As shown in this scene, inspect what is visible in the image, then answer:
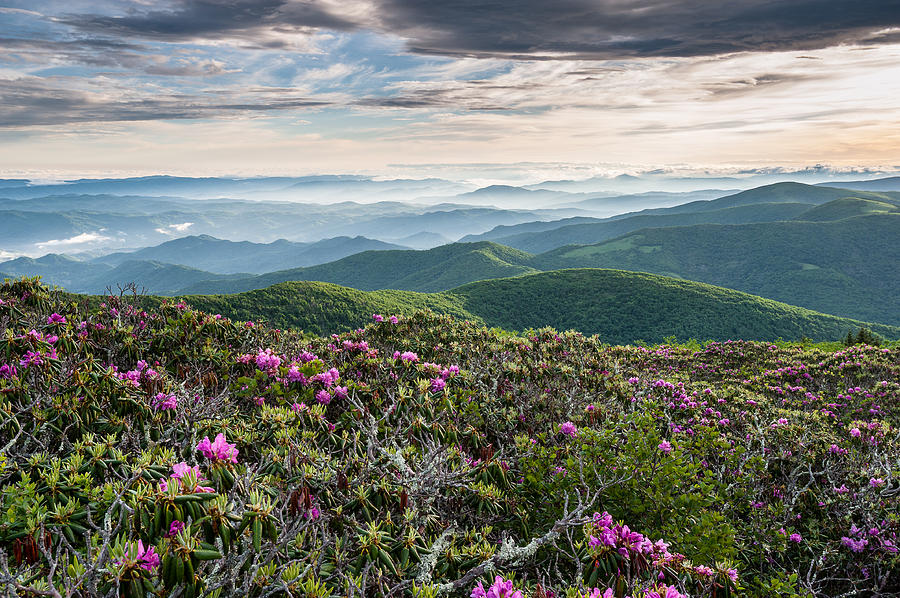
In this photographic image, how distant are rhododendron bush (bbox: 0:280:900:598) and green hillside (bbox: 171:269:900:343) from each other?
216 feet

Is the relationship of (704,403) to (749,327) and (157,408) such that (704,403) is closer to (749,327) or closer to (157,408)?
(157,408)

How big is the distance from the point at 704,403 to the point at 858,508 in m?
4.27

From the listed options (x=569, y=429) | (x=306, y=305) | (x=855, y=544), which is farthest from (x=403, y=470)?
(x=306, y=305)

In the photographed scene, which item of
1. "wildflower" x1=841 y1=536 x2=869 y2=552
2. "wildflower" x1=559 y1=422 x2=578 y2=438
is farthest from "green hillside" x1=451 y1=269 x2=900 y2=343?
"wildflower" x1=559 y1=422 x2=578 y2=438

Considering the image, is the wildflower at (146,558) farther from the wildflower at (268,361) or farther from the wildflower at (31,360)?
the wildflower at (31,360)

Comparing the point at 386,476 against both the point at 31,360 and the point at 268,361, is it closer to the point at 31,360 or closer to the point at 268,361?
the point at 268,361

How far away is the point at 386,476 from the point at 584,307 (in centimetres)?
10817

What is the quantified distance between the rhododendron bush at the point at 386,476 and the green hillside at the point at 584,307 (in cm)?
6584

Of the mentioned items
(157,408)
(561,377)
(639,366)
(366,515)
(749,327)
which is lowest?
(749,327)

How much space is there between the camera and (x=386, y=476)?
17.2 ft

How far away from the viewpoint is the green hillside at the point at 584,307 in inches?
3071

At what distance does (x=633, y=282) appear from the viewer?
116 meters

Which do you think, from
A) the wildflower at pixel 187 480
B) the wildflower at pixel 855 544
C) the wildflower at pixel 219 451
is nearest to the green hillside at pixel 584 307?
the wildflower at pixel 855 544

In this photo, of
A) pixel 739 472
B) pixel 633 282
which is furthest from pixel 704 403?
pixel 633 282
